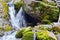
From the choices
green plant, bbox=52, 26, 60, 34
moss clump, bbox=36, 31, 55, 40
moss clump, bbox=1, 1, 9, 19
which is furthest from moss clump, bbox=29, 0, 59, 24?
moss clump, bbox=1, 1, 9, 19

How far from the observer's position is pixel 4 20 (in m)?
27.0

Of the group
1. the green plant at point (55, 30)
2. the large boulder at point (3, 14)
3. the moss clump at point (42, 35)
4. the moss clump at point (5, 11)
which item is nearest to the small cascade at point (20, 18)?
the large boulder at point (3, 14)

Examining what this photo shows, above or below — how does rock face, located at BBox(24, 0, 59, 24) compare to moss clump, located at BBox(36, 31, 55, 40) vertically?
above

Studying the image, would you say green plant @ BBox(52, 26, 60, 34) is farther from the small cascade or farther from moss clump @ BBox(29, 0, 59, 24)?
the small cascade

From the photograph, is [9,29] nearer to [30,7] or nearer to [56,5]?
[30,7]

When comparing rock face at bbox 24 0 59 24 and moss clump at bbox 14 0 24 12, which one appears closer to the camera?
rock face at bbox 24 0 59 24

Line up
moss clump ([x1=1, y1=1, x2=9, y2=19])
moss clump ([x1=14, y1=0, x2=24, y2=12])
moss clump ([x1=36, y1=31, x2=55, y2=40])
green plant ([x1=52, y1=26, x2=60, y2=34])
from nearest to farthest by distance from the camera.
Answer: moss clump ([x1=36, y1=31, x2=55, y2=40]) < green plant ([x1=52, y1=26, x2=60, y2=34]) < moss clump ([x1=14, y1=0, x2=24, y2=12]) < moss clump ([x1=1, y1=1, x2=9, y2=19])

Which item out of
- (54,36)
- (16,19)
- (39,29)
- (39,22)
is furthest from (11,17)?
(54,36)

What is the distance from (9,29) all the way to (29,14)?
2372mm

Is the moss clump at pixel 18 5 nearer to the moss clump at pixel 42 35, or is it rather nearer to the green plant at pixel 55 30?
the green plant at pixel 55 30

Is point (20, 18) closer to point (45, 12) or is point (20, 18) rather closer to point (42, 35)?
point (45, 12)

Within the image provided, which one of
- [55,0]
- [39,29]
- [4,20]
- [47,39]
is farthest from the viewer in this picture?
[4,20]

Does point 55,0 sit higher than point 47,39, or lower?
higher

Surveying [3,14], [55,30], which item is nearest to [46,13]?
[55,30]
